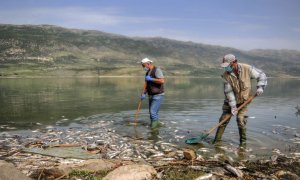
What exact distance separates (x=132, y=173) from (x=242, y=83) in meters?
6.26

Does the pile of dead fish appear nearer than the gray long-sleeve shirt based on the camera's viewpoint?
Yes

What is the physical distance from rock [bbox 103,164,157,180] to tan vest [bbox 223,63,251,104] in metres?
5.54

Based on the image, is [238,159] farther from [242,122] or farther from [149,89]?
[149,89]

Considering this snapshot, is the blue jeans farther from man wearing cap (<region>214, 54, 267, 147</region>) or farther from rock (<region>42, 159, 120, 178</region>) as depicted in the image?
rock (<region>42, 159, 120, 178</region>)

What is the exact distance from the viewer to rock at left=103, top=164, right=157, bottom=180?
324 inches

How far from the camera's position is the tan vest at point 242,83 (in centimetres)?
1254

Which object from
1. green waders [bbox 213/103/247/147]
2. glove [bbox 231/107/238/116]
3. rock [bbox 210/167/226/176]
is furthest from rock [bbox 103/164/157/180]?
green waders [bbox 213/103/247/147]

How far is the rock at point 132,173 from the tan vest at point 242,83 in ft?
18.2

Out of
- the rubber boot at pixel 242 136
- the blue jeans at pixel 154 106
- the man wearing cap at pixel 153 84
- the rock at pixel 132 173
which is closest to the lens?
the rock at pixel 132 173

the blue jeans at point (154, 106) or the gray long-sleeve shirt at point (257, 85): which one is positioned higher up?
the gray long-sleeve shirt at point (257, 85)

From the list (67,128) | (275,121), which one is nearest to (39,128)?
(67,128)

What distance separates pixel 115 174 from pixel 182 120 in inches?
482

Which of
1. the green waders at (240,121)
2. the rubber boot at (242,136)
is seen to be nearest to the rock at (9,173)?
the green waders at (240,121)

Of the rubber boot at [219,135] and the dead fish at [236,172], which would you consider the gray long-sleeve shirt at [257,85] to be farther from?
the dead fish at [236,172]
